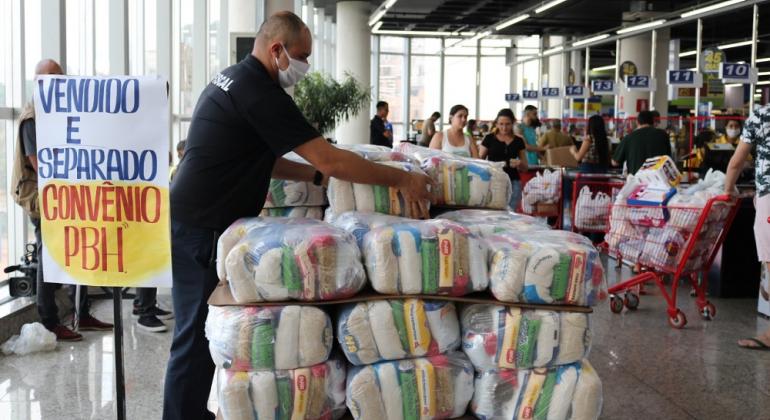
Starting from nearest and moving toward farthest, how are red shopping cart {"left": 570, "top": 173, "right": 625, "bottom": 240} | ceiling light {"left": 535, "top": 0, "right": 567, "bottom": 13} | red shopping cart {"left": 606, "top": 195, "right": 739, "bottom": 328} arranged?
red shopping cart {"left": 606, "top": 195, "right": 739, "bottom": 328}, red shopping cart {"left": 570, "top": 173, "right": 625, "bottom": 240}, ceiling light {"left": 535, "top": 0, "right": 567, "bottom": 13}

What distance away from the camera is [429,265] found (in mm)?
2633

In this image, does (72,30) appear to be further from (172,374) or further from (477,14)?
(477,14)

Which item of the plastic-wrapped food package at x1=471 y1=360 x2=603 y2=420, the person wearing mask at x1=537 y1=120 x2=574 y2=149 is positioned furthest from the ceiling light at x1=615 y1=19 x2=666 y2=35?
the plastic-wrapped food package at x1=471 y1=360 x2=603 y2=420

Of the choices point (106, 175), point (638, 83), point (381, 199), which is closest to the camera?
point (106, 175)

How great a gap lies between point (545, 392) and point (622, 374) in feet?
8.08

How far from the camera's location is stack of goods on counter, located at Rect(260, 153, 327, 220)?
11.7 feet

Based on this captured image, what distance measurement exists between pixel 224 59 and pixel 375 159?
29.5ft

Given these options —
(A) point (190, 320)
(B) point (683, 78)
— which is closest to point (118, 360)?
(A) point (190, 320)

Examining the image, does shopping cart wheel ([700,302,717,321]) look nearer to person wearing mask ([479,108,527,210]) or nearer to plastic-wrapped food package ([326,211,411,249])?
person wearing mask ([479,108,527,210])

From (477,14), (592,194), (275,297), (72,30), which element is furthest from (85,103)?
(477,14)

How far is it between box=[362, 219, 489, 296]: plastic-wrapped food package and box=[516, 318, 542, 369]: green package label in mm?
180

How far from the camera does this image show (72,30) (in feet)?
23.3

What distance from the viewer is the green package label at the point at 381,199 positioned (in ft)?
10.5

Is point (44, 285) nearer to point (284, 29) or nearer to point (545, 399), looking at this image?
point (284, 29)
